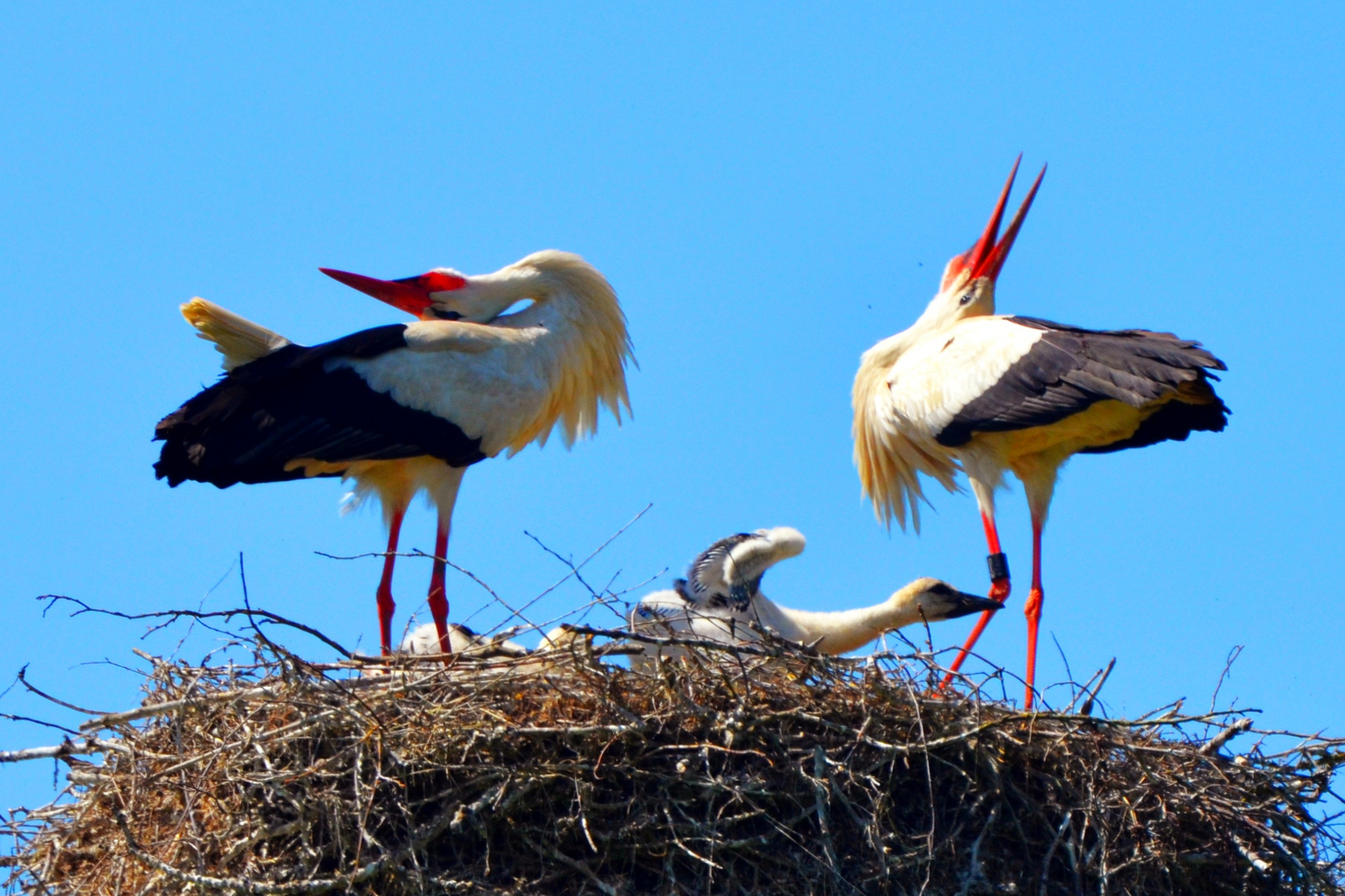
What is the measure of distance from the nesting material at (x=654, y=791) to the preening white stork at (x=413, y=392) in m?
1.73

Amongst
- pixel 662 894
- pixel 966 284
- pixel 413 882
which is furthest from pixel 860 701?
pixel 966 284

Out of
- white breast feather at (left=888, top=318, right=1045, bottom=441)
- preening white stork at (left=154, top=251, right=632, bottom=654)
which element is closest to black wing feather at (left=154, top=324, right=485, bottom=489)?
preening white stork at (left=154, top=251, right=632, bottom=654)

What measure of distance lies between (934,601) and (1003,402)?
44.5 inches

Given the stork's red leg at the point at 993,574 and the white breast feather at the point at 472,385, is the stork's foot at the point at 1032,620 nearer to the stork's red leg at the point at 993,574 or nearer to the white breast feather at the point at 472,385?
the stork's red leg at the point at 993,574

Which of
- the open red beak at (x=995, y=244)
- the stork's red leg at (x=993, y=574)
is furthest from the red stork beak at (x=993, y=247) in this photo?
the stork's red leg at (x=993, y=574)

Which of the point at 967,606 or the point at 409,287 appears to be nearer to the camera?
the point at 967,606

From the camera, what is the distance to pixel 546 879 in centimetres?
483

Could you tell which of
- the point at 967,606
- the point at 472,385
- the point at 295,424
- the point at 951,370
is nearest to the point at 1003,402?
the point at 951,370

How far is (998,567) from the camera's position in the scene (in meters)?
7.97

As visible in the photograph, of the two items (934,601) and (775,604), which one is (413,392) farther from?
(934,601)

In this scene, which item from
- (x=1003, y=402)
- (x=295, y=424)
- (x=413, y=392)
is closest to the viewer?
(x=295, y=424)

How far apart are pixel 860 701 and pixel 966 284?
4229 millimetres

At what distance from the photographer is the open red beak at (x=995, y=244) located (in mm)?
9039

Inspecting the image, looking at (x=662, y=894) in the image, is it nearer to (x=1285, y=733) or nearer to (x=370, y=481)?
(x=1285, y=733)
